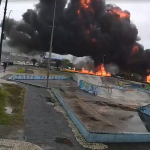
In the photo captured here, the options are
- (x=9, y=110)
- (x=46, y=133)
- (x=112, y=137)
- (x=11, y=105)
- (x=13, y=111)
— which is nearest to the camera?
(x=112, y=137)

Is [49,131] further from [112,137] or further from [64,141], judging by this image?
[112,137]

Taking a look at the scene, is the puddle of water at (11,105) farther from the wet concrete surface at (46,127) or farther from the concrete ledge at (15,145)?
the concrete ledge at (15,145)

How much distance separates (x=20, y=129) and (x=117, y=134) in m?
4.76

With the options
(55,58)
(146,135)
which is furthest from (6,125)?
(55,58)

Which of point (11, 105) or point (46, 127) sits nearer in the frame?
point (46, 127)

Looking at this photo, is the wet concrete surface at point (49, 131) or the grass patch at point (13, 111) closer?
the wet concrete surface at point (49, 131)

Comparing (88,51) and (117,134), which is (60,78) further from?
(117,134)

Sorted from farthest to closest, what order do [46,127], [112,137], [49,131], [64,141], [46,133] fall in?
[46,127]
[49,131]
[46,133]
[112,137]
[64,141]

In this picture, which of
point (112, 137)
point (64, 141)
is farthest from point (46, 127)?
point (112, 137)

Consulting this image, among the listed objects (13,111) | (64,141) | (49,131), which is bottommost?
(64,141)

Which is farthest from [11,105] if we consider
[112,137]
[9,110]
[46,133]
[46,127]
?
[112,137]

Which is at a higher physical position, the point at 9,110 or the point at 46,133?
the point at 9,110

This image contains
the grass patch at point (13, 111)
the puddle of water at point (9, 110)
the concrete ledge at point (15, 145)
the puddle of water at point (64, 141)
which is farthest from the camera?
the puddle of water at point (9, 110)

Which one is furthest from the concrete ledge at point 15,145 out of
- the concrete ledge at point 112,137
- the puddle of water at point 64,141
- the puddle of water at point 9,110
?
the puddle of water at point 9,110
